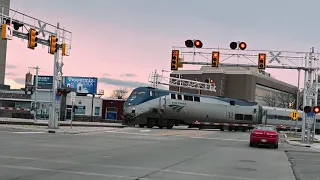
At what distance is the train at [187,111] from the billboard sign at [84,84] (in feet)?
114

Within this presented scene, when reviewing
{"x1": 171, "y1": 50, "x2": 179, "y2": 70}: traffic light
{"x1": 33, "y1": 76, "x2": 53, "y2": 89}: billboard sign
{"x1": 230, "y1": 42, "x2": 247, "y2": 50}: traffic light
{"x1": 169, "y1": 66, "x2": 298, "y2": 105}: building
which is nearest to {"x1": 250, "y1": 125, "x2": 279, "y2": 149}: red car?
{"x1": 230, "y1": 42, "x2": 247, "y2": 50}: traffic light

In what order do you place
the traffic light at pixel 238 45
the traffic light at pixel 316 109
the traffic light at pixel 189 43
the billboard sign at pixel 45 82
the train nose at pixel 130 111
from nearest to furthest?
the traffic light at pixel 189 43 < the traffic light at pixel 238 45 < the traffic light at pixel 316 109 < the train nose at pixel 130 111 < the billboard sign at pixel 45 82

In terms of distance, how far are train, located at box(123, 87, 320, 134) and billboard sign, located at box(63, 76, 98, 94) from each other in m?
34.8

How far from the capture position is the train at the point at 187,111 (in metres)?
44.8

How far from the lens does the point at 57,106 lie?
3297cm

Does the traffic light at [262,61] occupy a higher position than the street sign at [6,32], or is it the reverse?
the street sign at [6,32]

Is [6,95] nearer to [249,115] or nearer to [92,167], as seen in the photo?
[249,115]

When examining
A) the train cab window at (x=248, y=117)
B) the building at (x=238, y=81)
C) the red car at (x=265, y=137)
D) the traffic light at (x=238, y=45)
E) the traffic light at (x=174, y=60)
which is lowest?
the red car at (x=265, y=137)

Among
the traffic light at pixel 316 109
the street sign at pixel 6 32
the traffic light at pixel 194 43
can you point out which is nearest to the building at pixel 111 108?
the traffic light at pixel 194 43

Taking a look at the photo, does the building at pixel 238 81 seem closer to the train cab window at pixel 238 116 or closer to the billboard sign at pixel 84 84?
the billboard sign at pixel 84 84

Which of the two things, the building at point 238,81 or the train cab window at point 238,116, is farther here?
the building at point 238,81

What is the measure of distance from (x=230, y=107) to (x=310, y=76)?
17.2 m

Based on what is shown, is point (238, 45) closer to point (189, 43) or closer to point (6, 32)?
point (189, 43)

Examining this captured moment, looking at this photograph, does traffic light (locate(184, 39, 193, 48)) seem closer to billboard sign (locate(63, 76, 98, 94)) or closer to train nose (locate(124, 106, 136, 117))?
train nose (locate(124, 106, 136, 117))
